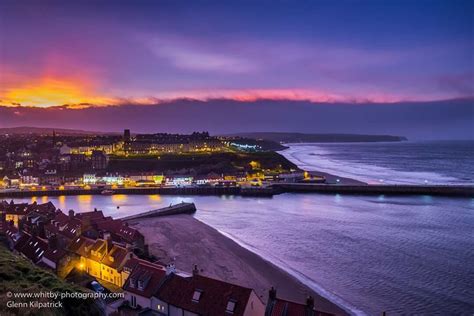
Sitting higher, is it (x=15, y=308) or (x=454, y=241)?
(x=15, y=308)

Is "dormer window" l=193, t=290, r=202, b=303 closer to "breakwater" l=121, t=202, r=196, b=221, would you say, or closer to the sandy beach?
the sandy beach

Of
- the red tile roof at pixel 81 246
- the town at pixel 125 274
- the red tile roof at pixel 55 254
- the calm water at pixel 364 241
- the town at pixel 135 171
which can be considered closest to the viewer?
the town at pixel 125 274

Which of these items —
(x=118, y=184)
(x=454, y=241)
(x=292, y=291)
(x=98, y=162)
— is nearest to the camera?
(x=292, y=291)

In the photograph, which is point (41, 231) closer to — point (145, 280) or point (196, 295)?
point (145, 280)

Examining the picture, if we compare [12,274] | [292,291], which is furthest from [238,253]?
[12,274]

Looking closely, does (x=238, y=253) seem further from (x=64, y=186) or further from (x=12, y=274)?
(x=64, y=186)

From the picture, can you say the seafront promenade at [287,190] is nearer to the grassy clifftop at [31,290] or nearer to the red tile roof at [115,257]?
the red tile roof at [115,257]

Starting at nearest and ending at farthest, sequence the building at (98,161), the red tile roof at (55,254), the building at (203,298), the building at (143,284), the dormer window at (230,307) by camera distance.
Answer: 1. the dormer window at (230,307)
2. the building at (203,298)
3. the building at (143,284)
4. the red tile roof at (55,254)
5. the building at (98,161)

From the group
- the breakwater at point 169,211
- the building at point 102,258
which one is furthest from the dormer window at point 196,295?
the breakwater at point 169,211
